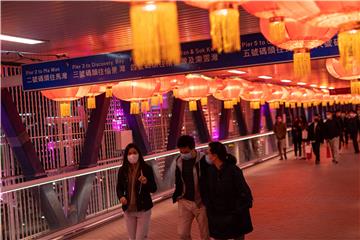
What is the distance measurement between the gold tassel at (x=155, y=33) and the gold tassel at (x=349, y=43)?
4.80 feet

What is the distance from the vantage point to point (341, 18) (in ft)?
11.8

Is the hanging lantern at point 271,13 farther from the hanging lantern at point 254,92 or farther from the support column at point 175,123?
the support column at point 175,123

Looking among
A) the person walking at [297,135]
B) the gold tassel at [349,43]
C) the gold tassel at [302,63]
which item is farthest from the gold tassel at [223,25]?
the person walking at [297,135]

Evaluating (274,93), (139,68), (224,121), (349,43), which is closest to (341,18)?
(349,43)

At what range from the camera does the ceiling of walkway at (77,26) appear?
662cm

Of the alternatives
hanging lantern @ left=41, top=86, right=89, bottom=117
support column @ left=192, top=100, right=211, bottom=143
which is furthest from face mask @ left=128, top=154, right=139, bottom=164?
support column @ left=192, top=100, right=211, bottom=143

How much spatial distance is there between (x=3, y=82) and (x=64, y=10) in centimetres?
408

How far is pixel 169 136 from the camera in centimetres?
1667

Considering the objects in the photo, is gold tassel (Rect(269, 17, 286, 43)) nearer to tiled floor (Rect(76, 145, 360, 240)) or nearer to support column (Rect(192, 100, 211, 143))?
tiled floor (Rect(76, 145, 360, 240))

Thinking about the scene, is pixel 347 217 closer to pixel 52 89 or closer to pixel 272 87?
pixel 52 89

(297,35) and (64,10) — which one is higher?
(64,10)

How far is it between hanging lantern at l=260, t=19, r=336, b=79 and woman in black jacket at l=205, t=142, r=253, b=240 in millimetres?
1124

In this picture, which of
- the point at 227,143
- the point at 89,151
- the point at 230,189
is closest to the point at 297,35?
the point at 230,189

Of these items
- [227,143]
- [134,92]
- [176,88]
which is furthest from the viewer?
[227,143]
